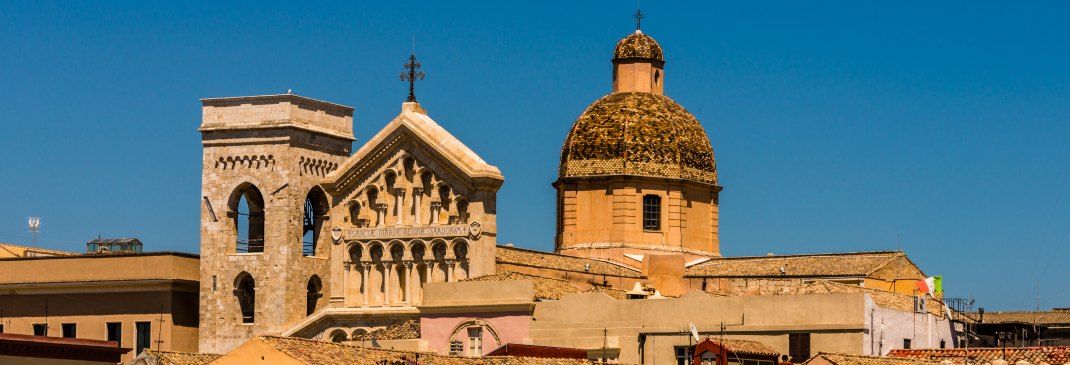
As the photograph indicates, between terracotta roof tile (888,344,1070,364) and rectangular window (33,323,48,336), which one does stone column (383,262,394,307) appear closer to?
rectangular window (33,323,48,336)

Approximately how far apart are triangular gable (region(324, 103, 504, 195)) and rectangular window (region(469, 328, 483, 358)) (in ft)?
19.5

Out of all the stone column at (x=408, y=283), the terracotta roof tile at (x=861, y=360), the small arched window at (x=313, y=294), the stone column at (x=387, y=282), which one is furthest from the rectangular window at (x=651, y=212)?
the terracotta roof tile at (x=861, y=360)

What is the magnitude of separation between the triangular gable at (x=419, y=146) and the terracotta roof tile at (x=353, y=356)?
15.1 m

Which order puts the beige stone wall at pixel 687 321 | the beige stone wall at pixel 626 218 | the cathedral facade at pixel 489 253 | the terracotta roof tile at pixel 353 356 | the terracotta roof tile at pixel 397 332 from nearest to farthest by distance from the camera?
the terracotta roof tile at pixel 353 356, the beige stone wall at pixel 687 321, the cathedral facade at pixel 489 253, the terracotta roof tile at pixel 397 332, the beige stone wall at pixel 626 218

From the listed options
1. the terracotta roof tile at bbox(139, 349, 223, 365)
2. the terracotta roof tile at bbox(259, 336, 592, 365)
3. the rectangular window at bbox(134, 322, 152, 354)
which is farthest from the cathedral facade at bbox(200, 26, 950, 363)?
the terracotta roof tile at bbox(139, 349, 223, 365)

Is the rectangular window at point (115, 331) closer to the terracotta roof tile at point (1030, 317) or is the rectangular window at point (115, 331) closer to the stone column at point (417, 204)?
the stone column at point (417, 204)

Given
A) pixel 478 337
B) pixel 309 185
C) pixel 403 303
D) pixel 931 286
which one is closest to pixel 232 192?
pixel 309 185

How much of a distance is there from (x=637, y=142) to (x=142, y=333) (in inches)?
678

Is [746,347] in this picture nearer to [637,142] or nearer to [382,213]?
[382,213]

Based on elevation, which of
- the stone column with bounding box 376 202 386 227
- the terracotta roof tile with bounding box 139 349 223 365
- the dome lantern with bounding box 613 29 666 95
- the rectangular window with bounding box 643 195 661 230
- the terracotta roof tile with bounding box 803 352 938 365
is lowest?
the terracotta roof tile with bounding box 139 349 223 365

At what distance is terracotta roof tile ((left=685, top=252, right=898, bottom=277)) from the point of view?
77562mm

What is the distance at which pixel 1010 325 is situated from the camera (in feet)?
255

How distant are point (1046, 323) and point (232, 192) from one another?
27.6 metres

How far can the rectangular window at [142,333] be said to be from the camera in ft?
267
